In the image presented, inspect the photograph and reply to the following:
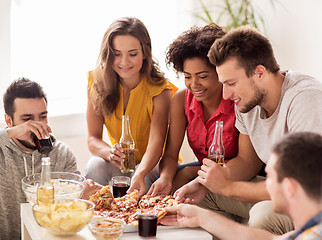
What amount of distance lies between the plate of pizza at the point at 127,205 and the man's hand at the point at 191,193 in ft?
0.27

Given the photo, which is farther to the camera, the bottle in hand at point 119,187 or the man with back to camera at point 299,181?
the bottle in hand at point 119,187

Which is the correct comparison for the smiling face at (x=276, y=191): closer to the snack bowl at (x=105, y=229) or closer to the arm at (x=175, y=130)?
the snack bowl at (x=105, y=229)

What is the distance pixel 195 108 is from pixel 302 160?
5.12 feet

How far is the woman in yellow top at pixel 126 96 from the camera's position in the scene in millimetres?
2811

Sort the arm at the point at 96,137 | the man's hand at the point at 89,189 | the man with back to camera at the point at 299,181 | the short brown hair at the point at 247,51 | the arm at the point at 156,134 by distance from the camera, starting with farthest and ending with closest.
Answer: the arm at the point at 96,137, the arm at the point at 156,134, the man's hand at the point at 89,189, the short brown hair at the point at 247,51, the man with back to camera at the point at 299,181

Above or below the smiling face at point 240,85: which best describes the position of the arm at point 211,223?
below

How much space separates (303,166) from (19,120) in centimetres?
176

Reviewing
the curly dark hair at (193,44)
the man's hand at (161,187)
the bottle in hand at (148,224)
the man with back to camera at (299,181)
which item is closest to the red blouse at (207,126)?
the curly dark hair at (193,44)

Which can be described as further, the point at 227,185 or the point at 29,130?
the point at 29,130

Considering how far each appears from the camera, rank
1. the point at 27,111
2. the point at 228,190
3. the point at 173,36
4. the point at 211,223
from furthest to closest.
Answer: the point at 173,36
the point at 27,111
the point at 228,190
the point at 211,223

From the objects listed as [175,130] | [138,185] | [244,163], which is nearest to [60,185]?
[138,185]

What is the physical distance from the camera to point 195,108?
2701mm

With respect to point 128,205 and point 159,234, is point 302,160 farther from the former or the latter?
point 128,205

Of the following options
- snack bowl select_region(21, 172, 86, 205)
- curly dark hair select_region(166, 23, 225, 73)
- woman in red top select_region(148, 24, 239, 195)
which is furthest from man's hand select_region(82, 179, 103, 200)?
curly dark hair select_region(166, 23, 225, 73)
